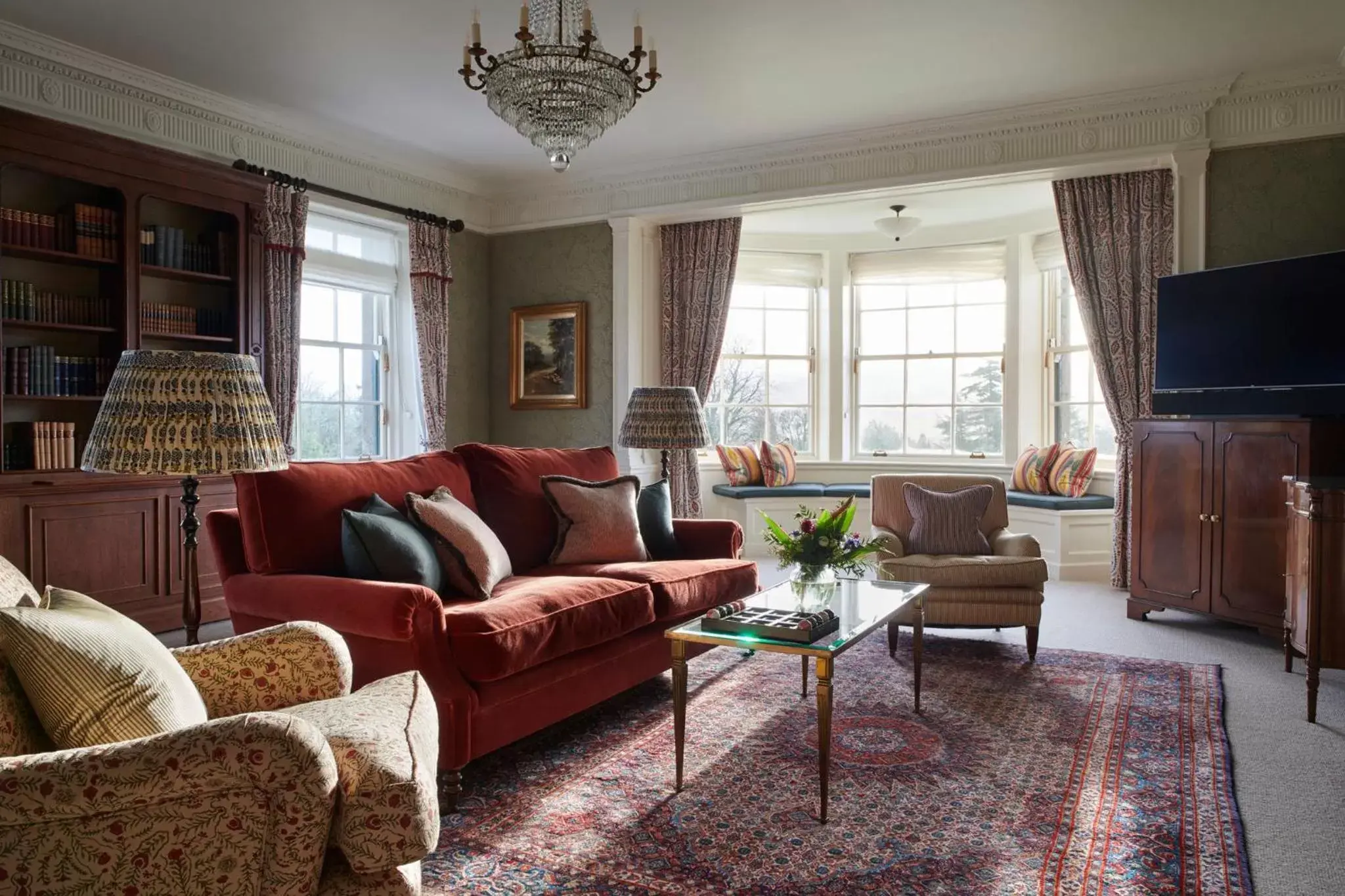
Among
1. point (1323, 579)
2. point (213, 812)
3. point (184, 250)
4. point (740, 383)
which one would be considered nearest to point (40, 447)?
point (184, 250)

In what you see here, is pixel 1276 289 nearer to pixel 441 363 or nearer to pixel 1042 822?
pixel 1042 822

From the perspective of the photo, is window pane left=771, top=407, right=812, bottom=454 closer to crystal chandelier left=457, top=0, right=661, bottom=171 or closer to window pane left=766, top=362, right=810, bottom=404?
window pane left=766, top=362, right=810, bottom=404

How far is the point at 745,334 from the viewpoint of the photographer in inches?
311

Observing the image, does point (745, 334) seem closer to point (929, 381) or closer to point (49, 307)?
point (929, 381)

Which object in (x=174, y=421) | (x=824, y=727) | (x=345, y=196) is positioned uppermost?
(x=345, y=196)

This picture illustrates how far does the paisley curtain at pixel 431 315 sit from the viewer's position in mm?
6391

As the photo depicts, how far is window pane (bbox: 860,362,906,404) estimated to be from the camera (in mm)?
7766

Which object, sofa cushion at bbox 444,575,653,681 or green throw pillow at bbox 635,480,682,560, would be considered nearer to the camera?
sofa cushion at bbox 444,575,653,681

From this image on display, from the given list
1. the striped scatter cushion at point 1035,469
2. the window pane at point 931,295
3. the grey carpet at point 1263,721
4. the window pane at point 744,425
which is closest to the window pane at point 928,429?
the striped scatter cushion at point 1035,469

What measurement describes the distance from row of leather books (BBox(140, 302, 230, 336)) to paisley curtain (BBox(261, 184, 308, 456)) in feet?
0.85

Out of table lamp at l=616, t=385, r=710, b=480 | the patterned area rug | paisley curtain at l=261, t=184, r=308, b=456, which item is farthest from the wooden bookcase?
the patterned area rug

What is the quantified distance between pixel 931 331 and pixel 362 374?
4604mm

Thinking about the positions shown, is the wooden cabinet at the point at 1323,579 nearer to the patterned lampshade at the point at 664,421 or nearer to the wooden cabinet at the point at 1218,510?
the wooden cabinet at the point at 1218,510

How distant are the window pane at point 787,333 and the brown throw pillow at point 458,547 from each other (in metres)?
4.98
